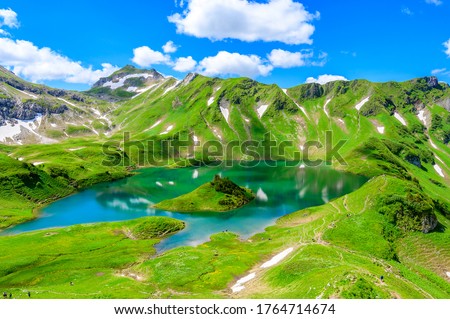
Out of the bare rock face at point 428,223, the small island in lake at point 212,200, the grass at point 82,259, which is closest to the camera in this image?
the grass at point 82,259

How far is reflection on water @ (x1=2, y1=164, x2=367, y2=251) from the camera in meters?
106

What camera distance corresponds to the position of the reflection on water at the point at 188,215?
105562mm

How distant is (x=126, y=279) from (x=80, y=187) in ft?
420

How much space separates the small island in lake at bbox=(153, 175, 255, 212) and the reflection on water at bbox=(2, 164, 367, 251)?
4284mm

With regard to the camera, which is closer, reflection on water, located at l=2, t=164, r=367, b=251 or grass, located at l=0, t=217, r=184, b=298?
grass, located at l=0, t=217, r=184, b=298

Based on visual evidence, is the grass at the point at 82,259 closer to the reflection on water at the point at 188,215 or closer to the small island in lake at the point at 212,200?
the reflection on water at the point at 188,215

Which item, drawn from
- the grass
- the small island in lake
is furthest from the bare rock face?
the small island in lake

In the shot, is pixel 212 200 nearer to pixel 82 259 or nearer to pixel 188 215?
pixel 188 215

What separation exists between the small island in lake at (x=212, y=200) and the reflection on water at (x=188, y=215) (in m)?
4.28

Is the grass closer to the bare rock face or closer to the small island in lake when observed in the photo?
the small island in lake

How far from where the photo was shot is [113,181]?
199m

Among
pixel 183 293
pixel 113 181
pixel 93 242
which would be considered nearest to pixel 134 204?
pixel 93 242

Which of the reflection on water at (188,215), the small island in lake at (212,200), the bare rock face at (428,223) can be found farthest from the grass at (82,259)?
the bare rock face at (428,223)

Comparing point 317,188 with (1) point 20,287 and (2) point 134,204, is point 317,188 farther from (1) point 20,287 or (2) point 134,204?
(1) point 20,287
